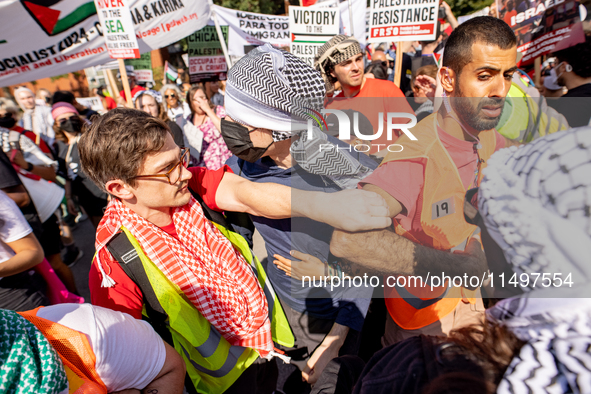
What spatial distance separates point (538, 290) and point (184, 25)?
5.70m

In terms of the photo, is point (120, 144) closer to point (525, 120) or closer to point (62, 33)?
point (525, 120)

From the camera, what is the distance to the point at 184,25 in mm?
4883

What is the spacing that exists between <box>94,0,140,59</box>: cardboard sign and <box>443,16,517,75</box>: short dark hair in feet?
12.4

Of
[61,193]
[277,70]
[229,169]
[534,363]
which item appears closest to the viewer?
[534,363]

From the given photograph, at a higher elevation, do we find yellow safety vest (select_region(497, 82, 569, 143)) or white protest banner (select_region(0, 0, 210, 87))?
white protest banner (select_region(0, 0, 210, 87))

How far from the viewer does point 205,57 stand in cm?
545

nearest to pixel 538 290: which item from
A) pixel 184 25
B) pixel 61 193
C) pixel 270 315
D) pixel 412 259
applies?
pixel 412 259

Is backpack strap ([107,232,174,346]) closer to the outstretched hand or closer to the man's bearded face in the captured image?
the outstretched hand

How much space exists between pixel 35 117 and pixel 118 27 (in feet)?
10.1

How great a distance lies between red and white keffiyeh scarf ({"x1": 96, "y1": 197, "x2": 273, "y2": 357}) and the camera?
1346 millimetres

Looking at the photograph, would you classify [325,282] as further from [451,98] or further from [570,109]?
[570,109]

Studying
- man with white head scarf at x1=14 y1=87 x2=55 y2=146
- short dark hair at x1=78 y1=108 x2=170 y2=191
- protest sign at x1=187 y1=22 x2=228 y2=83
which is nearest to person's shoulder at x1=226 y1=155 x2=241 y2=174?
short dark hair at x1=78 y1=108 x2=170 y2=191

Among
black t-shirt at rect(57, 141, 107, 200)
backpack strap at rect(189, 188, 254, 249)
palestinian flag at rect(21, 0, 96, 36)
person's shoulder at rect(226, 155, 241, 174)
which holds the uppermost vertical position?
palestinian flag at rect(21, 0, 96, 36)

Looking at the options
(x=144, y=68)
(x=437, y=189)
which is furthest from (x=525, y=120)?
(x=144, y=68)
